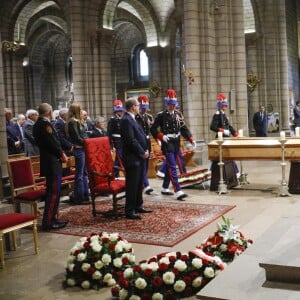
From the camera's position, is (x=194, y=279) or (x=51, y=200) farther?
(x=51, y=200)

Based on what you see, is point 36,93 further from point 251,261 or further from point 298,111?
point 251,261

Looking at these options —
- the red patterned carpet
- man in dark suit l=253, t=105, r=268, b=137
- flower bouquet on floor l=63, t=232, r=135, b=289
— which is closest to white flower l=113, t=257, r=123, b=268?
flower bouquet on floor l=63, t=232, r=135, b=289

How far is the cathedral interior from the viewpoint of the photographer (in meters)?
13.3

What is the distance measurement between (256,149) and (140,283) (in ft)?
17.4

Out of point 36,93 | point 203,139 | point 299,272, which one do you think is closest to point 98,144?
point 299,272

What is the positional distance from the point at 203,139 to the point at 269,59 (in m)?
7.26

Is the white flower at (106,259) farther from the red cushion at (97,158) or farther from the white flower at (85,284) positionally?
the red cushion at (97,158)

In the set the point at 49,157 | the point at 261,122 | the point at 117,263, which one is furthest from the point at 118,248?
the point at 261,122

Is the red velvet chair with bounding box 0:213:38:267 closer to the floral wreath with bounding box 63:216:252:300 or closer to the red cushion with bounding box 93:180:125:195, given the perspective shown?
the floral wreath with bounding box 63:216:252:300

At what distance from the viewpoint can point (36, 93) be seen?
27641 millimetres

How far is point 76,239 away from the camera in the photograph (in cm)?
603

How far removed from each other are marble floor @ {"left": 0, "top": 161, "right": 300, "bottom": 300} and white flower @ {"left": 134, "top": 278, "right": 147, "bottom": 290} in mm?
428

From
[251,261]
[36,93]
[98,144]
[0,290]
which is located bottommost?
[0,290]

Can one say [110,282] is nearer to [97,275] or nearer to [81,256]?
[97,275]
